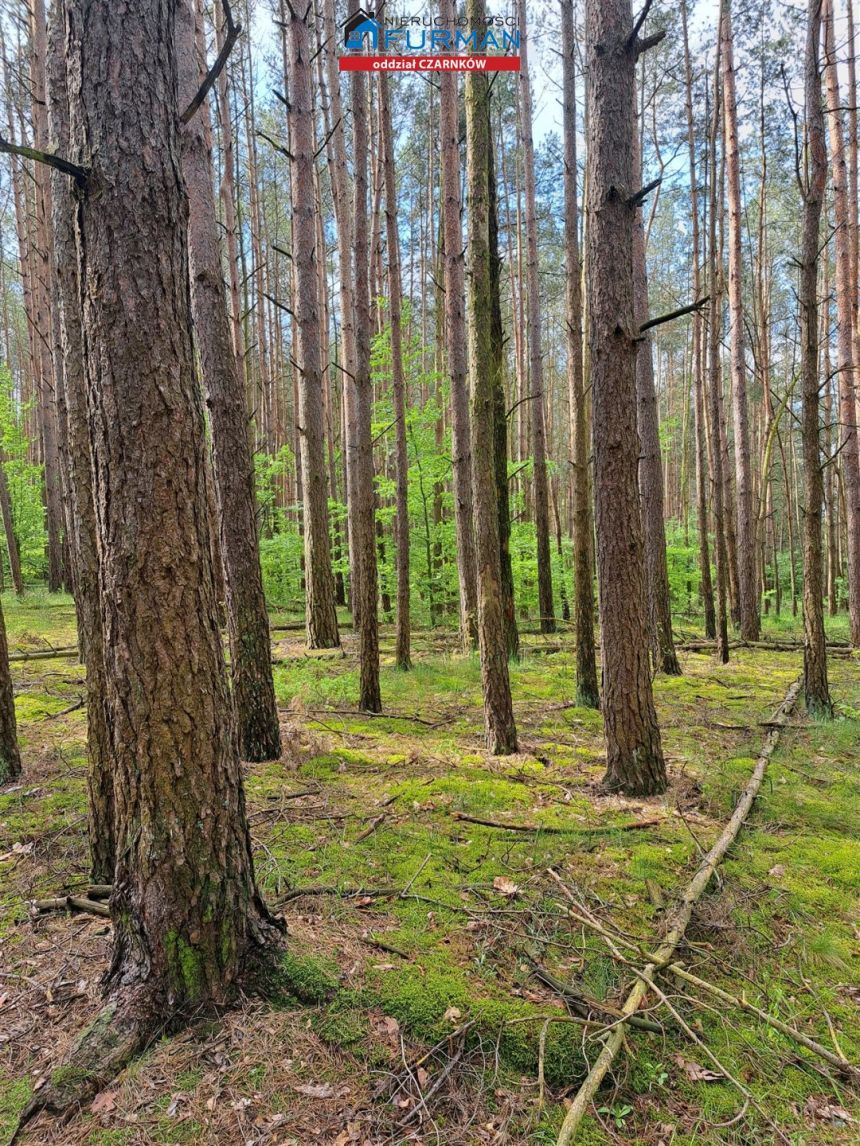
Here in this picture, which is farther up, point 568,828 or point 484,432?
point 484,432

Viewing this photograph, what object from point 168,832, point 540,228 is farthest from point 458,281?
point 540,228

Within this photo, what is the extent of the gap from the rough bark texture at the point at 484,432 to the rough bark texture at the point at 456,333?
172 centimetres

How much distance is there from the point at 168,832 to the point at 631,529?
342 centimetres

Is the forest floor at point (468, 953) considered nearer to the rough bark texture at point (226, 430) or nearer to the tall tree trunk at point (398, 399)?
the rough bark texture at point (226, 430)

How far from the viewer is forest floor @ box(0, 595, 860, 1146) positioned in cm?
198

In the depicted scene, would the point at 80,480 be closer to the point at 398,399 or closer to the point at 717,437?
the point at 398,399

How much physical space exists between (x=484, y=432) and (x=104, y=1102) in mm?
4554

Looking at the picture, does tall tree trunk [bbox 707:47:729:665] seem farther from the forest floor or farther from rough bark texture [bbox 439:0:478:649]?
the forest floor

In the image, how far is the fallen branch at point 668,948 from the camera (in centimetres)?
193

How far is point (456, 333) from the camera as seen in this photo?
855cm

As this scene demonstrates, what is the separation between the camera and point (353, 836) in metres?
3.80

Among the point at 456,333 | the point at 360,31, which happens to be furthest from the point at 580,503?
the point at 360,31

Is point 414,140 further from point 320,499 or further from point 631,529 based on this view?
point 631,529

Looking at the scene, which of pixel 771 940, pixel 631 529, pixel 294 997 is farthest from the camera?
pixel 631 529
